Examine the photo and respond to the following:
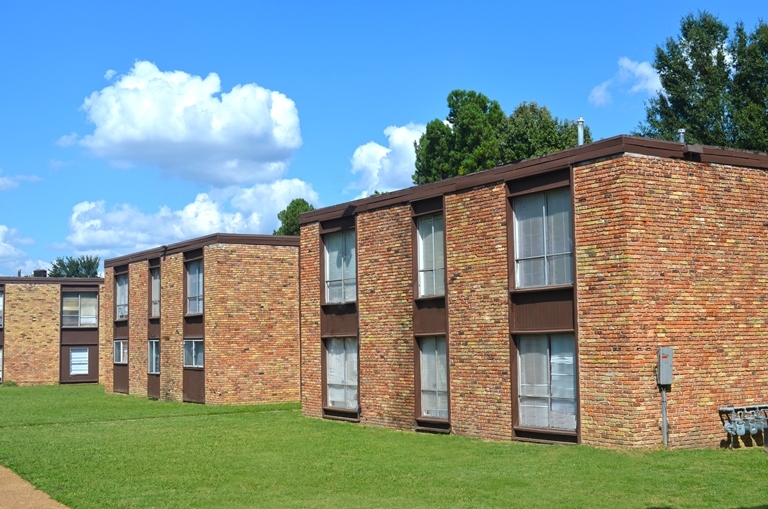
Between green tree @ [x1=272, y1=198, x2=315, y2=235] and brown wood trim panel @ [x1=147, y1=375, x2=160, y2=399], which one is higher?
green tree @ [x1=272, y1=198, x2=315, y2=235]

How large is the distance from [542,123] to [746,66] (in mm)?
10521

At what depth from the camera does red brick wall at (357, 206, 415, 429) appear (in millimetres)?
23719

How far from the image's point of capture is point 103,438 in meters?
23.0

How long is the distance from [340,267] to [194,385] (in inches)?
451

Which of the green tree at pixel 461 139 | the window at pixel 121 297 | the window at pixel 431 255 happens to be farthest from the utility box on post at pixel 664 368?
the green tree at pixel 461 139

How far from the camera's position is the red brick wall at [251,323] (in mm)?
34312

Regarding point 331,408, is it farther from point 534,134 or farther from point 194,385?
point 534,134

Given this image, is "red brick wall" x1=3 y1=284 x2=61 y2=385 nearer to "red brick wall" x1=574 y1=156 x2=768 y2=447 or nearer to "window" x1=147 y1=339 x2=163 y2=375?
"window" x1=147 y1=339 x2=163 y2=375

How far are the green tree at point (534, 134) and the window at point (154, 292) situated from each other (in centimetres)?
1966

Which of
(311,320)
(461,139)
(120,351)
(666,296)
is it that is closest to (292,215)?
(461,139)

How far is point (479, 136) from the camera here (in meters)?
57.0

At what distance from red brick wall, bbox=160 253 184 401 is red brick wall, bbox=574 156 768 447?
71.8ft

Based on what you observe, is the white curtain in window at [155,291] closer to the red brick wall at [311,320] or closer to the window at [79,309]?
the red brick wall at [311,320]

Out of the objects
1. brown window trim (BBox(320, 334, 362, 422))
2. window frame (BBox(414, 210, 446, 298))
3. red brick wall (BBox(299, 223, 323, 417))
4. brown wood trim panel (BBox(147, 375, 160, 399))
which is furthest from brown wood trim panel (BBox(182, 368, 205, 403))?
window frame (BBox(414, 210, 446, 298))
